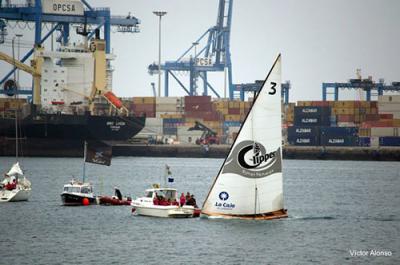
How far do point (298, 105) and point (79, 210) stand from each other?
101726 mm

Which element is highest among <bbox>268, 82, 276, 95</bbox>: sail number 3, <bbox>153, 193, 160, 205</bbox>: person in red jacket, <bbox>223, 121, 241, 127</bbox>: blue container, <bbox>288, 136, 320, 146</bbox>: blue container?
<bbox>268, 82, 276, 95</bbox>: sail number 3

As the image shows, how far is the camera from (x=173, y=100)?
550 feet

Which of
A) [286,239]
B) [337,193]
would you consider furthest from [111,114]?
[286,239]

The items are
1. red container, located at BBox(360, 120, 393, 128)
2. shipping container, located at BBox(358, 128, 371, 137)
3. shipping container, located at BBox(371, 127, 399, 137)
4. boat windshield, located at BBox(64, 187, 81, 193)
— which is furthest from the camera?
red container, located at BBox(360, 120, 393, 128)

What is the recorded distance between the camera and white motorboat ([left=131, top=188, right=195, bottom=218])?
5303 cm

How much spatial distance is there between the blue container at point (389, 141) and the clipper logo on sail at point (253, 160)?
4000 inches

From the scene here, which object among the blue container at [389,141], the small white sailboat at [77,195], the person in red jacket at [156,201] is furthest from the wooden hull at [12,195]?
the blue container at [389,141]

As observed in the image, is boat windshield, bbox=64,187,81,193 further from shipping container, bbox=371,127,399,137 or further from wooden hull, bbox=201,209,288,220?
shipping container, bbox=371,127,399,137

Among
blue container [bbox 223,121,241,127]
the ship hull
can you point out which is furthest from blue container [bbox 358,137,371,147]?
the ship hull

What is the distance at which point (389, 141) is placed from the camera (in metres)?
147

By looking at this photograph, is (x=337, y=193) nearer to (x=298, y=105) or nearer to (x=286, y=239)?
(x=286, y=239)

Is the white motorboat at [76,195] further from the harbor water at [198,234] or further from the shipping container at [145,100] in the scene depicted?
the shipping container at [145,100]

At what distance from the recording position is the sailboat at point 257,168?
153 ft

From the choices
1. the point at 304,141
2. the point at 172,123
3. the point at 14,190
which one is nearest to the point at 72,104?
the point at 172,123
